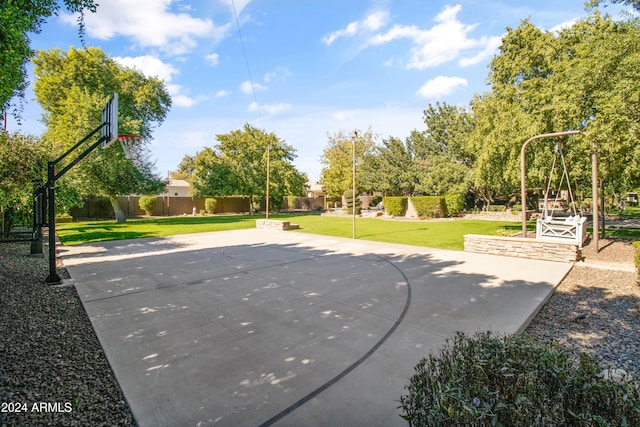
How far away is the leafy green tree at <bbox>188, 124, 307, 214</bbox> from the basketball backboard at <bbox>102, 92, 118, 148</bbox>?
20761 mm

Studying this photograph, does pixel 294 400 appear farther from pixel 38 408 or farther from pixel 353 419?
pixel 38 408

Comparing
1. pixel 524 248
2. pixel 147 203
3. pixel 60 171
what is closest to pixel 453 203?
pixel 524 248

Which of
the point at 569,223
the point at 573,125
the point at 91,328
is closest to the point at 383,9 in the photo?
the point at 573,125

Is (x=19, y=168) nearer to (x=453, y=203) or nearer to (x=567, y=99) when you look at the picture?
(x=567, y=99)

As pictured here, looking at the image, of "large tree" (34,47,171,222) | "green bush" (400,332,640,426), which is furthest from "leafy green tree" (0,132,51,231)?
"green bush" (400,332,640,426)

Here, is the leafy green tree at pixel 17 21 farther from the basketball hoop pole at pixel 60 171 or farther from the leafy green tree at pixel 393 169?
the leafy green tree at pixel 393 169

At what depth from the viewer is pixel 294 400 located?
2.48m

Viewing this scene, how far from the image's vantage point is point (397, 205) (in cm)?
2394

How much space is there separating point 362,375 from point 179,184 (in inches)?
1990

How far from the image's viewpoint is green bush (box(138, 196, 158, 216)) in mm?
25708

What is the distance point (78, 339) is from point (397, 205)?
2225cm

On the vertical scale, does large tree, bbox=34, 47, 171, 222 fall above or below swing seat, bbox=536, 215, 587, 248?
above

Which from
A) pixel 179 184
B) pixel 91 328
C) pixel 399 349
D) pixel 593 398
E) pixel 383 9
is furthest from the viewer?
pixel 179 184

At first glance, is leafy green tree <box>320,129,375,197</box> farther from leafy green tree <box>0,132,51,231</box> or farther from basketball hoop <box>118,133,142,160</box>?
leafy green tree <box>0,132,51,231</box>
